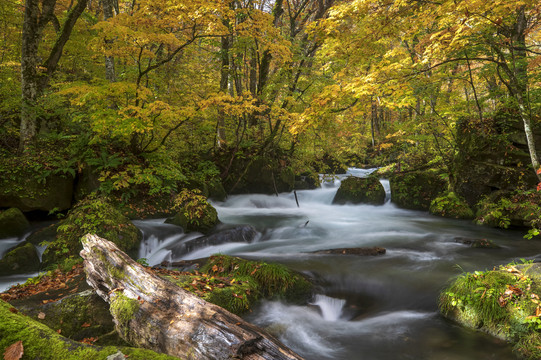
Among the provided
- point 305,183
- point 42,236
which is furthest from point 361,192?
point 42,236

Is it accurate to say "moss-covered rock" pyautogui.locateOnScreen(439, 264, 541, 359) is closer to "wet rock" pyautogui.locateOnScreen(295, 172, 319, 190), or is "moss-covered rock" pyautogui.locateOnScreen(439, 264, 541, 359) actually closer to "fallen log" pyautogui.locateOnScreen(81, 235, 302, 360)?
"fallen log" pyautogui.locateOnScreen(81, 235, 302, 360)

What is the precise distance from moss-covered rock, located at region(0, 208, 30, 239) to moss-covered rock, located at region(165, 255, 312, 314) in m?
5.38

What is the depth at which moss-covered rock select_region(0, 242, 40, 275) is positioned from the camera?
580cm

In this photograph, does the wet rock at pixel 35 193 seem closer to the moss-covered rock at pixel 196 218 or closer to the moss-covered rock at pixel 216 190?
the moss-covered rock at pixel 196 218

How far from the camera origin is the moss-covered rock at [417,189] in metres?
11.9

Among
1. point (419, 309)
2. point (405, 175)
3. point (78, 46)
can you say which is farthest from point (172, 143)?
point (419, 309)

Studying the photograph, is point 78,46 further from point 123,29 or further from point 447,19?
point 447,19

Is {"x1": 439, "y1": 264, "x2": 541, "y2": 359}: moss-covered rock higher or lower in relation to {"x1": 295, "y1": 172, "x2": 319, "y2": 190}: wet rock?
lower

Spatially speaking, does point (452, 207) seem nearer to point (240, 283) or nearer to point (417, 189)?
point (417, 189)

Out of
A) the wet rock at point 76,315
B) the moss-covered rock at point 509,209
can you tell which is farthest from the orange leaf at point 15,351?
the moss-covered rock at point 509,209

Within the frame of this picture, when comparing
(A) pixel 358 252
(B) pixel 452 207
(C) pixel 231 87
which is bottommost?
(A) pixel 358 252

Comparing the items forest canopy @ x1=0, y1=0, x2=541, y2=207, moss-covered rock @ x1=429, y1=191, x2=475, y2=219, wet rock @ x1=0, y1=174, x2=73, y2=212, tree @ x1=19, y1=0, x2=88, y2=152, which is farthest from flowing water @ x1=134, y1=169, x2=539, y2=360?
tree @ x1=19, y1=0, x2=88, y2=152

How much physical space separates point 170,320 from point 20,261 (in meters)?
5.44

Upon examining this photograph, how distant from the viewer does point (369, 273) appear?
5742mm
